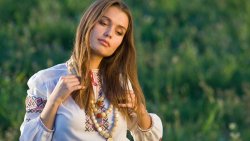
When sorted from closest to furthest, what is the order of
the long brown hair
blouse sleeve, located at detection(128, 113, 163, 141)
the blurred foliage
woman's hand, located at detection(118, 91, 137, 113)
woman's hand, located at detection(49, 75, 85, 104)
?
woman's hand, located at detection(49, 75, 85, 104)
the long brown hair
woman's hand, located at detection(118, 91, 137, 113)
blouse sleeve, located at detection(128, 113, 163, 141)
the blurred foliage

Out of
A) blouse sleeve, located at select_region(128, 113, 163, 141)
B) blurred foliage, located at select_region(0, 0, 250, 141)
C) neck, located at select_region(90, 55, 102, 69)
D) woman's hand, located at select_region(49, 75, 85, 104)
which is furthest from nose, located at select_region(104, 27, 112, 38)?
blurred foliage, located at select_region(0, 0, 250, 141)

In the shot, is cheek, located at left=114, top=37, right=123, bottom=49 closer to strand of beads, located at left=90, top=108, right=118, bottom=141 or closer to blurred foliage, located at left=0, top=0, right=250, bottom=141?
strand of beads, located at left=90, top=108, right=118, bottom=141

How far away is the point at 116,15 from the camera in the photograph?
11.8ft

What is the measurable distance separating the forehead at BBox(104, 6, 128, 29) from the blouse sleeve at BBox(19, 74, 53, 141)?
16.6 inches

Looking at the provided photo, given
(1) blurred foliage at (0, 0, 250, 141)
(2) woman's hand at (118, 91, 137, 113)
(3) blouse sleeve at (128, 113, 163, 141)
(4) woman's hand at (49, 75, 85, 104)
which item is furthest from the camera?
(1) blurred foliage at (0, 0, 250, 141)

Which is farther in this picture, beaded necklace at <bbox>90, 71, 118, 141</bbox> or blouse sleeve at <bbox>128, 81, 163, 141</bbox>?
blouse sleeve at <bbox>128, 81, 163, 141</bbox>

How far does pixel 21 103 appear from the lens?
19.4 ft

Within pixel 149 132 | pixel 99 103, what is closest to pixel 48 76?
pixel 99 103

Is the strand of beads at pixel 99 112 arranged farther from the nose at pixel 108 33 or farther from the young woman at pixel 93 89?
the nose at pixel 108 33

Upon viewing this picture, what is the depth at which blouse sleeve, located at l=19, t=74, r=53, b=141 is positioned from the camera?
347 centimetres

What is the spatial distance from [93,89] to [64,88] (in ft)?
0.70

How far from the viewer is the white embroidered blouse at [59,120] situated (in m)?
3.48

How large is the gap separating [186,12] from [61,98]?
228 inches

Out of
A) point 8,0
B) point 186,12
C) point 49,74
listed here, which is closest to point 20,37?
point 8,0
